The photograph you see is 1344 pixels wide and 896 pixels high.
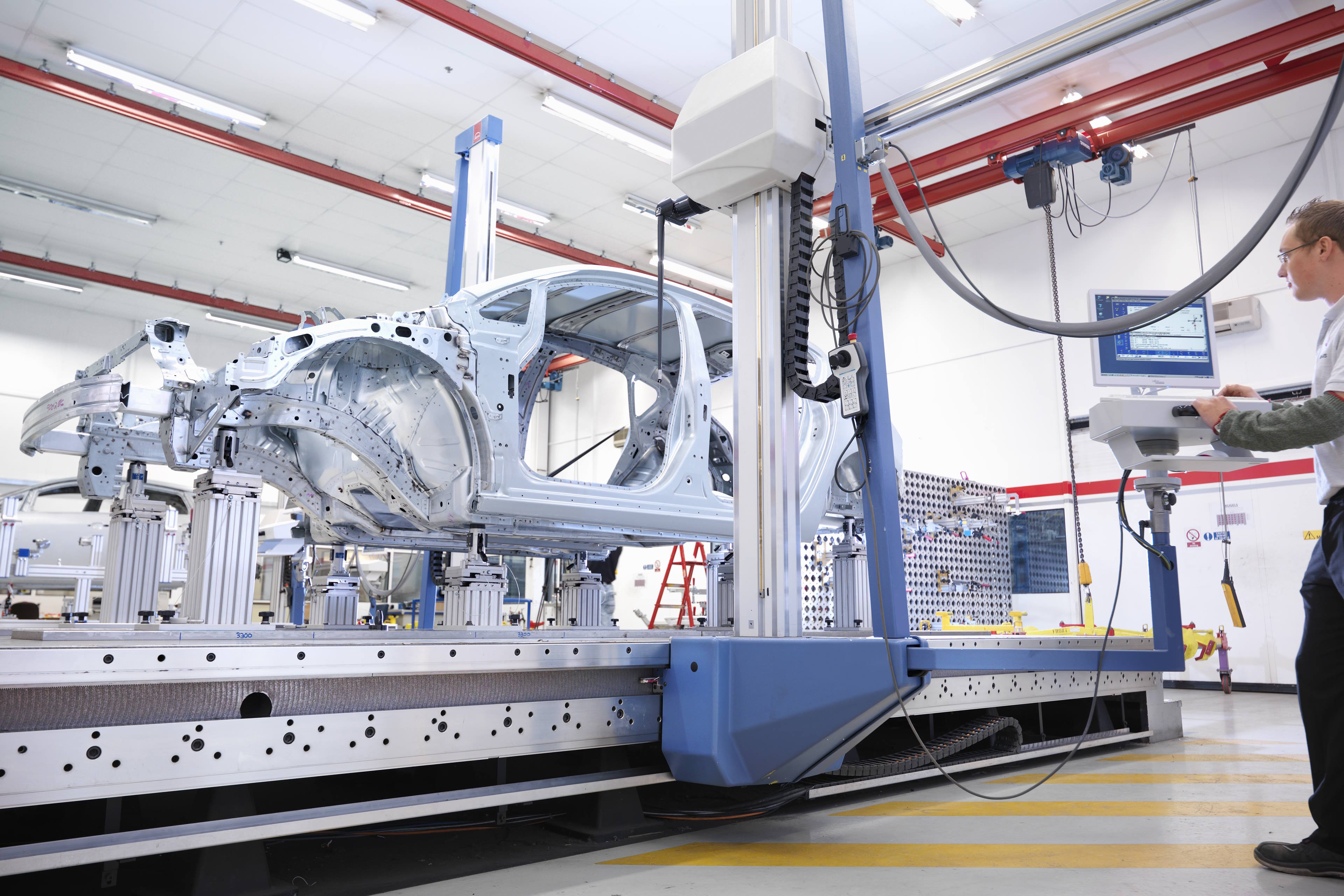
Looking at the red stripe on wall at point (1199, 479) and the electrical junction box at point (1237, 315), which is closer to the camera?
the red stripe on wall at point (1199, 479)

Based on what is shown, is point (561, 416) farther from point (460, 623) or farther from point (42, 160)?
point (460, 623)

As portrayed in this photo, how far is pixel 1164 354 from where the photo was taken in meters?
4.66

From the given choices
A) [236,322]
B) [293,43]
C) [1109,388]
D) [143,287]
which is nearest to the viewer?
[1109,388]

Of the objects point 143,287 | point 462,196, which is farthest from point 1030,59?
point 143,287

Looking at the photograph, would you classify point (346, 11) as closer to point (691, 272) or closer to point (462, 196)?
point (462, 196)

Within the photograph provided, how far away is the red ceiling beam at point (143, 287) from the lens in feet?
43.1

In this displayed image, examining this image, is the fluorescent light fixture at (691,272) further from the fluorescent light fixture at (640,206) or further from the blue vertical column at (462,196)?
the blue vertical column at (462,196)

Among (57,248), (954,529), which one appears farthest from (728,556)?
(57,248)

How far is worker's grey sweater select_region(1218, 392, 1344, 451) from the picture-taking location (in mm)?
2068

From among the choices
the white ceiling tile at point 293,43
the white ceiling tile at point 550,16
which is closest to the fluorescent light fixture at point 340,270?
the white ceiling tile at point 293,43

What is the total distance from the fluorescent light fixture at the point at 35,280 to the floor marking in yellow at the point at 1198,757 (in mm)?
15359

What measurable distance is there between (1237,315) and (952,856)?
332 inches

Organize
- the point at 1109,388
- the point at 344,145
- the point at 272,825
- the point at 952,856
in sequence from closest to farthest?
the point at 272,825, the point at 952,856, the point at 1109,388, the point at 344,145

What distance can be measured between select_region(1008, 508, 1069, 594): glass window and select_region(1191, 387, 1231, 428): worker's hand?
7881 millimetres
